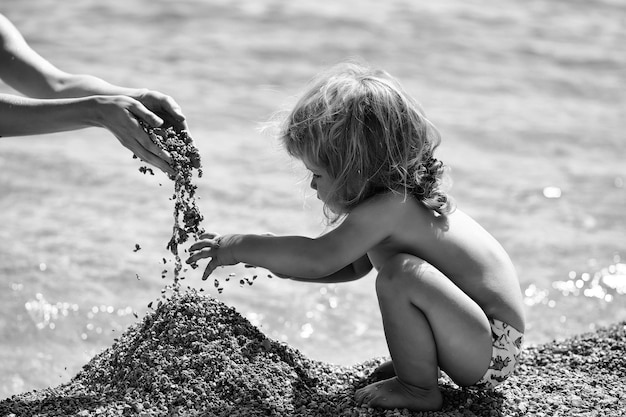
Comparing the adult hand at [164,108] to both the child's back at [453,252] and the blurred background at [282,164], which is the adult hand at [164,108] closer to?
the blurred background at [282,164]

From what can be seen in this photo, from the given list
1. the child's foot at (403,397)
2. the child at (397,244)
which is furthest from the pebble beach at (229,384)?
the child at (397,244)

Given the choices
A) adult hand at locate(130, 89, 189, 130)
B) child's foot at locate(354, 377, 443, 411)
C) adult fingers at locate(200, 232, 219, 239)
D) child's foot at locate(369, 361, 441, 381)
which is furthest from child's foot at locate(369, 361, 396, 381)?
adult hand at locate(130, 89, 189, 130)

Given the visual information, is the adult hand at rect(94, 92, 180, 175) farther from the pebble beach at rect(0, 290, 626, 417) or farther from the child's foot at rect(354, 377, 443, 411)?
the child's foot at rect(354, 377, 443, 411)

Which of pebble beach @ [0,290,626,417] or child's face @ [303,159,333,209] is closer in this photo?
pebble beach @ [0,290,626,417]

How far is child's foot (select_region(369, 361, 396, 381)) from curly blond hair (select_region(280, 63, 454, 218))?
0.64 meters

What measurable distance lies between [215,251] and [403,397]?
822 millimetres

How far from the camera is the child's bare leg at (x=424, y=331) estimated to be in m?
2.84

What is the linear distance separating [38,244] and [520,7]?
336 inches

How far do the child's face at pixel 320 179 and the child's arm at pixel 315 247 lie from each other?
0.18 metres

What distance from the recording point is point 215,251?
3.06m

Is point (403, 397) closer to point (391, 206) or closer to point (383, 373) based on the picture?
point (383, 373)

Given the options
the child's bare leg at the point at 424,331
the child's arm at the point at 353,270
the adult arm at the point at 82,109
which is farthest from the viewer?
the child's arm at the point at 353,270

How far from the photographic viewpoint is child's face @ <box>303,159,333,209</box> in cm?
311

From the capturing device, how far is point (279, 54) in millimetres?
9016
